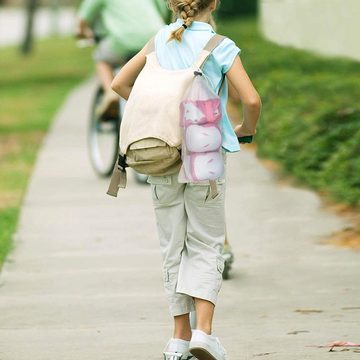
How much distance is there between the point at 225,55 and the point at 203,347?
1183mm

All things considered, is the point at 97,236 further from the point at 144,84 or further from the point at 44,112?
the point at 44,112

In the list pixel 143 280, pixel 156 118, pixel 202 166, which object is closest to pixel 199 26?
pixel 156 118

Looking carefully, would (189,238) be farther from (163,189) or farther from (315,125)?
(315,125)

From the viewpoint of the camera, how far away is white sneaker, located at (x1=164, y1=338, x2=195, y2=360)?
5.51 metres

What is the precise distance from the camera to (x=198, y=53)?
17.6 ft

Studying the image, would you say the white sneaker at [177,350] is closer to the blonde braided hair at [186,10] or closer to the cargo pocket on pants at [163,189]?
the cargo pocket on pants at [163,189]

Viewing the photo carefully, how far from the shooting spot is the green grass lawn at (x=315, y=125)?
9.66 meters

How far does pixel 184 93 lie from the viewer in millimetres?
5270

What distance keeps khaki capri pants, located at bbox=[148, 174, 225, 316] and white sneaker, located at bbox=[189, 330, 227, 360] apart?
0.58 ft

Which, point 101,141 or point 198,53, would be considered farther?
point 101,141

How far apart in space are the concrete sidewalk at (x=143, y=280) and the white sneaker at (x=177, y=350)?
1.17 ft

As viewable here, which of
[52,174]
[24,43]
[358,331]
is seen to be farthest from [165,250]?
[24,43]

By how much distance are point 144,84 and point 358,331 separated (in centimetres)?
168

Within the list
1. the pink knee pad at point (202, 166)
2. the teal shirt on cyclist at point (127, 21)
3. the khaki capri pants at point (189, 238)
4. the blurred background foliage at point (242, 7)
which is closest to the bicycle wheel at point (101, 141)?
the teal shirt on cyclist at point (127, 21)
